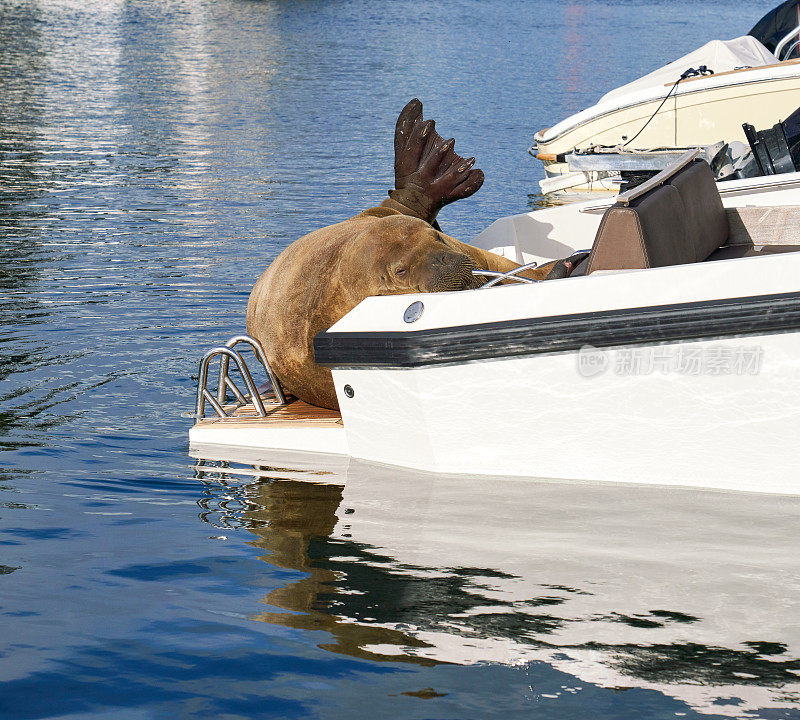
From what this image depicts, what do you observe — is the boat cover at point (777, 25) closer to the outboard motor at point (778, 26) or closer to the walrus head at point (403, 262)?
the outboard motor at point (778, 26)

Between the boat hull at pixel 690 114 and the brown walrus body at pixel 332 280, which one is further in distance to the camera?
the boat hull at pixel 690 114

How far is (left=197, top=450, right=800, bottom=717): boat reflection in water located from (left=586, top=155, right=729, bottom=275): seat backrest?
84cm

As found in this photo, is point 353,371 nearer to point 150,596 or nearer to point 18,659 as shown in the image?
point 150,596

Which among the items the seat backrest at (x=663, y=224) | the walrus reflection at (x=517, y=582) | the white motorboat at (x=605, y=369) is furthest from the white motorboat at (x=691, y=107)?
the walrus reflection at (x=517, y=582)

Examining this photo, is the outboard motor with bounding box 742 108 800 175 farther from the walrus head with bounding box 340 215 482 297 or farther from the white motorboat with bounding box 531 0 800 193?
the white motorboat with bounding box 531 0 800 193

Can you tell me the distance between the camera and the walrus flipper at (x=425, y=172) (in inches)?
232

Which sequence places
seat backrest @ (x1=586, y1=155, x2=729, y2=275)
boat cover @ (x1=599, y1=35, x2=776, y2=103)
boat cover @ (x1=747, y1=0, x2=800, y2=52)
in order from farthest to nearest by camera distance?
boat cover @ (x1=747, y1=0, x2=800, y2=52) → boat cover @ (x1=599, y1=35, x2=776, y2=103) → seat backrest @ (x1=586, y1=155, x2=729, y2=275)

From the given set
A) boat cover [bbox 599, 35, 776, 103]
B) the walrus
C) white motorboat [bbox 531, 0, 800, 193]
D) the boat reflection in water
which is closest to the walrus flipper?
the walrus

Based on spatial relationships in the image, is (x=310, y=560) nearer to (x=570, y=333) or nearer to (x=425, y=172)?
(x=570, y=333)

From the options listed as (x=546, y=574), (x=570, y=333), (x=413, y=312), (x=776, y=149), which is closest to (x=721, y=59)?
(x=776, y=149)

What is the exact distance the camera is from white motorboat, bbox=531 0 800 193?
34.7ft

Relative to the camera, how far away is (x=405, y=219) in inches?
193

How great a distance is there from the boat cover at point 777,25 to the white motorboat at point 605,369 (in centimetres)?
960

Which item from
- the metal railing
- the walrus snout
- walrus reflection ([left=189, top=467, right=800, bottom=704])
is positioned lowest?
walrus reflection ([left=189, top=467, right=800, bottom=704])
